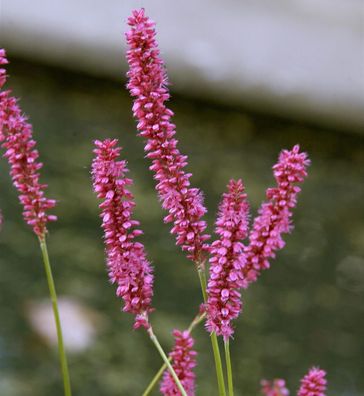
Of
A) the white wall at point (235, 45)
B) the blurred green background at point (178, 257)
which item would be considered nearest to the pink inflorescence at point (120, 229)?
the blurred green background at point (178, 257)

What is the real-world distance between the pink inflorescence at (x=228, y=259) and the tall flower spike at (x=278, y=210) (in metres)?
0.06

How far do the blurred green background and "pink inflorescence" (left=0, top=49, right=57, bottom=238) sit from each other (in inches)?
40.6

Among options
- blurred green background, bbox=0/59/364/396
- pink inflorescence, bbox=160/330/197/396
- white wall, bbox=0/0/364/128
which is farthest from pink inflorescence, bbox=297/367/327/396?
white wall, bbox=0/0/364/128

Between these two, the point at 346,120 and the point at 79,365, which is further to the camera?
the point at 346,120

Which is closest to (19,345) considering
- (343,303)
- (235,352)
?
(235,352)

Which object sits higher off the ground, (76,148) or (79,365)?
(76,148)

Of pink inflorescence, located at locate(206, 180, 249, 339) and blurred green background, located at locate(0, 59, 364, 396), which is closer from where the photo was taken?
pink inflorescence, located at locate(206, 180, 249, 339)

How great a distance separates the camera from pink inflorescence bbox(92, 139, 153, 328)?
0.69 metres

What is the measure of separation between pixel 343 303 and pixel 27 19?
4.12ft

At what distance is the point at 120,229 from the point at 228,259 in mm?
78

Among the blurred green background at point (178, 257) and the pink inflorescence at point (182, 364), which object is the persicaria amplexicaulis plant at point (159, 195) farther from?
the blurred green background at point (178, 257)

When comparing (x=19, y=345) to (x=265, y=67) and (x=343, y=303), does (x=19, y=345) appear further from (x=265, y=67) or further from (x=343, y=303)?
(x=265, y=67)

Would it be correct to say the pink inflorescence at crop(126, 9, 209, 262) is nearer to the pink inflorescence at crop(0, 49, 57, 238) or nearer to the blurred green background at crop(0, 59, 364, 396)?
the pink inflorescence at crop(0, 49, 57, 238)

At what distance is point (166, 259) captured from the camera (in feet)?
7.07
